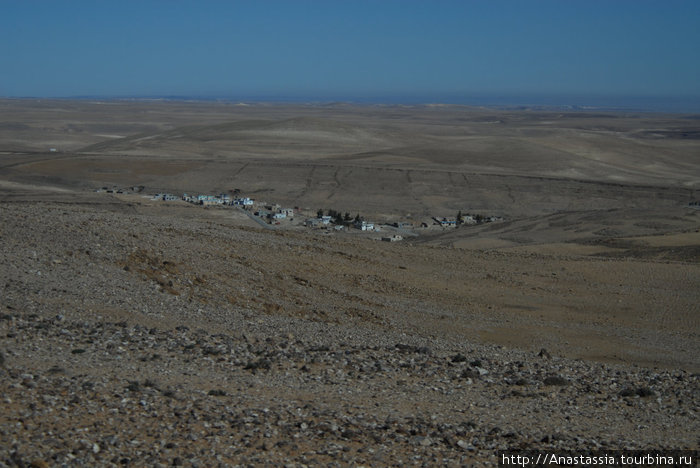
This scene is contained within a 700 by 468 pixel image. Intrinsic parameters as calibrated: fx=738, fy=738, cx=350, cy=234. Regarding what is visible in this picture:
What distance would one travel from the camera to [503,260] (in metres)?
18.5

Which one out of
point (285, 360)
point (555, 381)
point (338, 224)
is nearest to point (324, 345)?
point (285, 360)

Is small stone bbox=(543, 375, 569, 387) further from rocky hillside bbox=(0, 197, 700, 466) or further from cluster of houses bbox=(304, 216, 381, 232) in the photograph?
cluster of houses bbox=(304, 216, 381, 232)

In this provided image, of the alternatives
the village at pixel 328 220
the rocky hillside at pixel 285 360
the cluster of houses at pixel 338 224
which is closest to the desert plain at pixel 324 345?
the rocky hillside at pixel 285 360

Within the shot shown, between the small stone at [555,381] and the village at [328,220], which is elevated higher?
the small stone at [555,381]

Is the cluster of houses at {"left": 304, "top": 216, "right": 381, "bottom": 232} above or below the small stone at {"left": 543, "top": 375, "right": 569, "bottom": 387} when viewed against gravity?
below

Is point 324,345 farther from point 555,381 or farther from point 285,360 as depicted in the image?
point 555,381

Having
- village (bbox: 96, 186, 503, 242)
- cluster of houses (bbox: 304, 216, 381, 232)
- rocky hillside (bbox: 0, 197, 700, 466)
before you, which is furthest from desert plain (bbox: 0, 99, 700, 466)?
cluster of houses (bbox: 304, 216, 381, 232)

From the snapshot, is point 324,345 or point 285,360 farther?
point 324,345

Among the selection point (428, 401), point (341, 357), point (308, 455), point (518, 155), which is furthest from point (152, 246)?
point (518, 155)

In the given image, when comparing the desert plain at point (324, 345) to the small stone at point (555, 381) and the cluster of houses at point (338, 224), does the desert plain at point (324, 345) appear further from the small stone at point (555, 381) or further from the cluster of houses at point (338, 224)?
the cluster of houses at point (338, 224)

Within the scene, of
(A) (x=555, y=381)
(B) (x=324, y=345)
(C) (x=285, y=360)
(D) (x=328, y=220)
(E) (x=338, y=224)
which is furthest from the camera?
(D) (x=328, y=220)

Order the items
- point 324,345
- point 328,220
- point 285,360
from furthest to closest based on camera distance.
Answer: point 328,220, point 324,345, point 285,360

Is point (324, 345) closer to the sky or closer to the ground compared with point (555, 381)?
closer to the sky

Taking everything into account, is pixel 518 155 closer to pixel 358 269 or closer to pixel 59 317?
pixel 358 269
